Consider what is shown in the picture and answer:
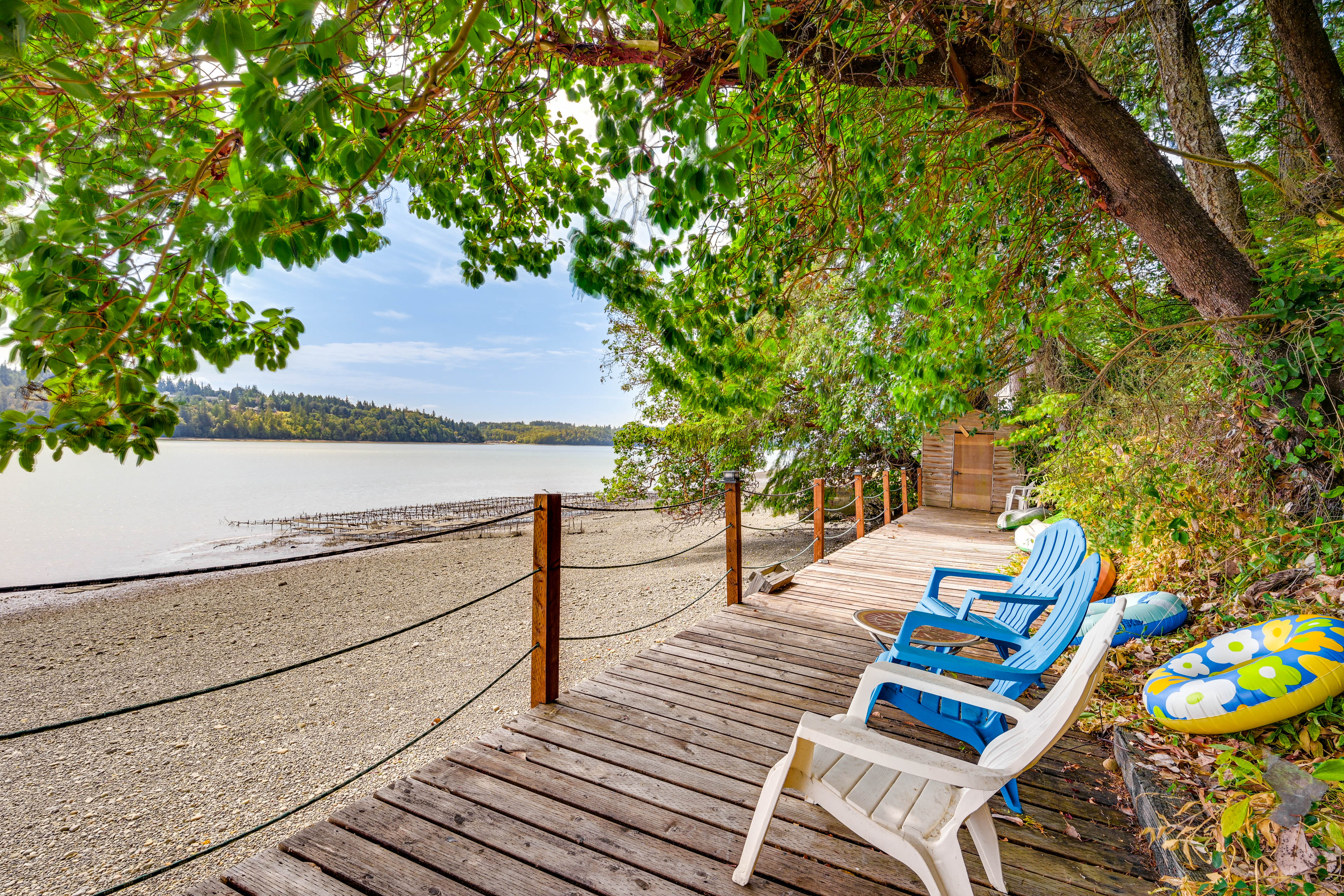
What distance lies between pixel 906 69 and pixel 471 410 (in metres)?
60.9

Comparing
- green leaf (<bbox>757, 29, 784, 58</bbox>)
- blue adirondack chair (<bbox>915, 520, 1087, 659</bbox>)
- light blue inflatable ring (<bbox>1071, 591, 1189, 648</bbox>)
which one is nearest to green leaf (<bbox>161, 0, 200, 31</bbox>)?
green leaf (<bbox>757, 29, 784, 58</bbox>)

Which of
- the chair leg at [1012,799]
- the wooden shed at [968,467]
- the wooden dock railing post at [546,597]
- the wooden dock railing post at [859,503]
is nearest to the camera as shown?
the chair leg at [1012,799]

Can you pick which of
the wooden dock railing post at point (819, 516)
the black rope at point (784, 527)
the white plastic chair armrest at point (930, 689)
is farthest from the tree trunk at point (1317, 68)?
the black rope at point (784, 527)

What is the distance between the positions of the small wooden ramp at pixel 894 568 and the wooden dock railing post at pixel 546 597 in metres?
2.12

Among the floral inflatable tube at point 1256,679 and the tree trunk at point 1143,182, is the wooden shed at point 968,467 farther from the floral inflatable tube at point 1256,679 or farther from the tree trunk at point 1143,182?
Answer: the floral inflatable tube at point 1256,679

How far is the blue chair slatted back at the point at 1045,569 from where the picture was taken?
2916 mm

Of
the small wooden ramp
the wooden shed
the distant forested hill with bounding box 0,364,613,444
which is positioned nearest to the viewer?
the small wooden ramp

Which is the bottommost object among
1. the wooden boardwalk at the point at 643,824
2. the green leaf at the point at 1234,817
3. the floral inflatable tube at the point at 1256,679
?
the wooden boardwalk at the point at 643,824

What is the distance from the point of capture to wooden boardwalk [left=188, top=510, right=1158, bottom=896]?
1662 millimetres

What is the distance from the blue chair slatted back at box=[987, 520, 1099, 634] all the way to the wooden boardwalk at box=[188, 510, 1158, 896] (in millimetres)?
725

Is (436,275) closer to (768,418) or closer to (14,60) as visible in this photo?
(14,60)

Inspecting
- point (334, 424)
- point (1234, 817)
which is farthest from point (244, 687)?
point (334, 424)

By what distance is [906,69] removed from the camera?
102 inches

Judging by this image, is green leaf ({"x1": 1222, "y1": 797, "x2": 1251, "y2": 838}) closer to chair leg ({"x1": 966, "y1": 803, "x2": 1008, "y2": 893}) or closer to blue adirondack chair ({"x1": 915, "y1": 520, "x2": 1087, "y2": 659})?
chair leg ({"x1": 966, "y1": 803, "x2": 1008, "y2": 893})
